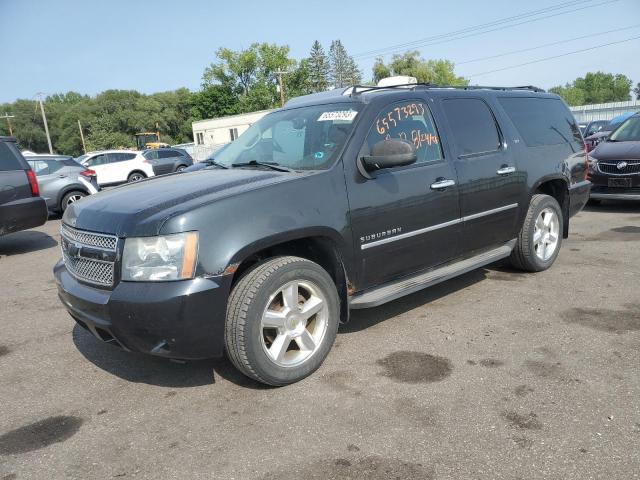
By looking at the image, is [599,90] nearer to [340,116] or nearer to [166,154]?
[166,154]

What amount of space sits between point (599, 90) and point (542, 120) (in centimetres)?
15168

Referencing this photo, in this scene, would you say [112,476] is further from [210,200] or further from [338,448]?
[210,200]

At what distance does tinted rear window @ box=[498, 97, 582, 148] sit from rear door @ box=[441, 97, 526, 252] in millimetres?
430

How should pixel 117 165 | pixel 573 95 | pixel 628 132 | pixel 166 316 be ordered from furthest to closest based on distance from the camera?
pixel 573 95 < pixel 117 165 < pixel 628 132 < pixel 166 316

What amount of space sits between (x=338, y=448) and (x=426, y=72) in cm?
7218

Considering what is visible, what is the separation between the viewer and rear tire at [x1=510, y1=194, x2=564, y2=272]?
16.6 ft

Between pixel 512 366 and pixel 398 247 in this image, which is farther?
pixel 398 247

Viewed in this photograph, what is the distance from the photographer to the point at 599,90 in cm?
13388

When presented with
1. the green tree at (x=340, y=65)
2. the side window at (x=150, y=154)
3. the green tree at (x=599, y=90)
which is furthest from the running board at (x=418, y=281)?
the green tree at (x=599, y=90)

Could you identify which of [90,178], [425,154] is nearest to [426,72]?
[90,178]

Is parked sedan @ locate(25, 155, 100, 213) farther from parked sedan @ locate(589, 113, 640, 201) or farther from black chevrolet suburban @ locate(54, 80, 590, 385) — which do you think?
parked sedan @ locate(589, 113, 640, 201)

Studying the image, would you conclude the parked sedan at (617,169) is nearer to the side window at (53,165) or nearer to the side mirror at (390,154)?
the side mirror at (390,154)

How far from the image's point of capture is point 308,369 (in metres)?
3.32

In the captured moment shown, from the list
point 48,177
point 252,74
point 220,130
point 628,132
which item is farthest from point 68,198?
point 252,74
